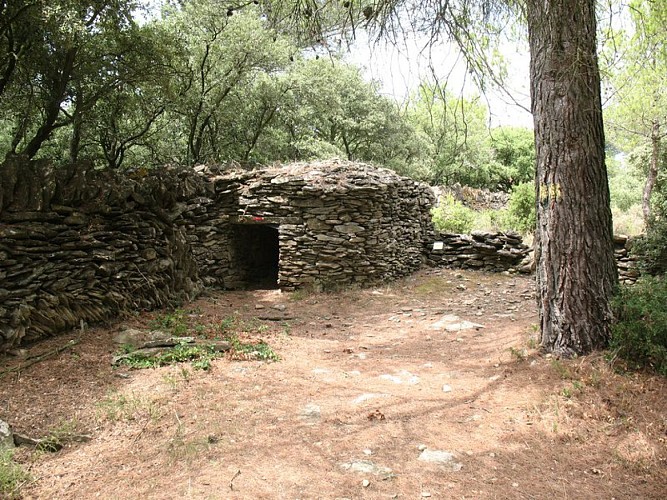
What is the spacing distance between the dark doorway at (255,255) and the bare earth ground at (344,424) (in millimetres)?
4722

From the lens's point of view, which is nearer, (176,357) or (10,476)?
(10,476)

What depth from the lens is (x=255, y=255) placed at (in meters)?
10.8

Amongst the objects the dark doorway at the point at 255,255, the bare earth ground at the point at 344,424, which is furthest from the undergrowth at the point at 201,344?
the dark doorway at the point at 255,255

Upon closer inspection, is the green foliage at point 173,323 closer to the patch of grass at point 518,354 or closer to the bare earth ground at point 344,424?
the bare earth ground at point 344,424

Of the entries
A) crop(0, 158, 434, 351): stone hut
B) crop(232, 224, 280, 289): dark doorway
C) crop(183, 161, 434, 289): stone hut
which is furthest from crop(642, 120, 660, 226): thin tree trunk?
crop(232, 224, 280, 289): dark doorway

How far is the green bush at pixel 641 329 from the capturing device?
350 cm

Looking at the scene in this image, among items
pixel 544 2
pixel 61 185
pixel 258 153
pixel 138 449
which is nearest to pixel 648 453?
pixel 138 449

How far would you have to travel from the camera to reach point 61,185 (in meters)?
5.07

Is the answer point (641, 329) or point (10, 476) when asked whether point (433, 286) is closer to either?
point (641, 329)

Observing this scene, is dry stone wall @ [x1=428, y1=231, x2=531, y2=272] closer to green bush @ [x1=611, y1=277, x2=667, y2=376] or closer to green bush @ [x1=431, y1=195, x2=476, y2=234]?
green bush @ [x1=431, y1=195, x2=476, y2=234]

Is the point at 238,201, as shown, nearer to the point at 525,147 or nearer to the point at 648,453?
the point at 648,453

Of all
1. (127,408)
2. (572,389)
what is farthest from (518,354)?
(127,408)

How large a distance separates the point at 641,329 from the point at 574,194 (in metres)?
1.25

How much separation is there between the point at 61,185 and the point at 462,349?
16.8 feet
